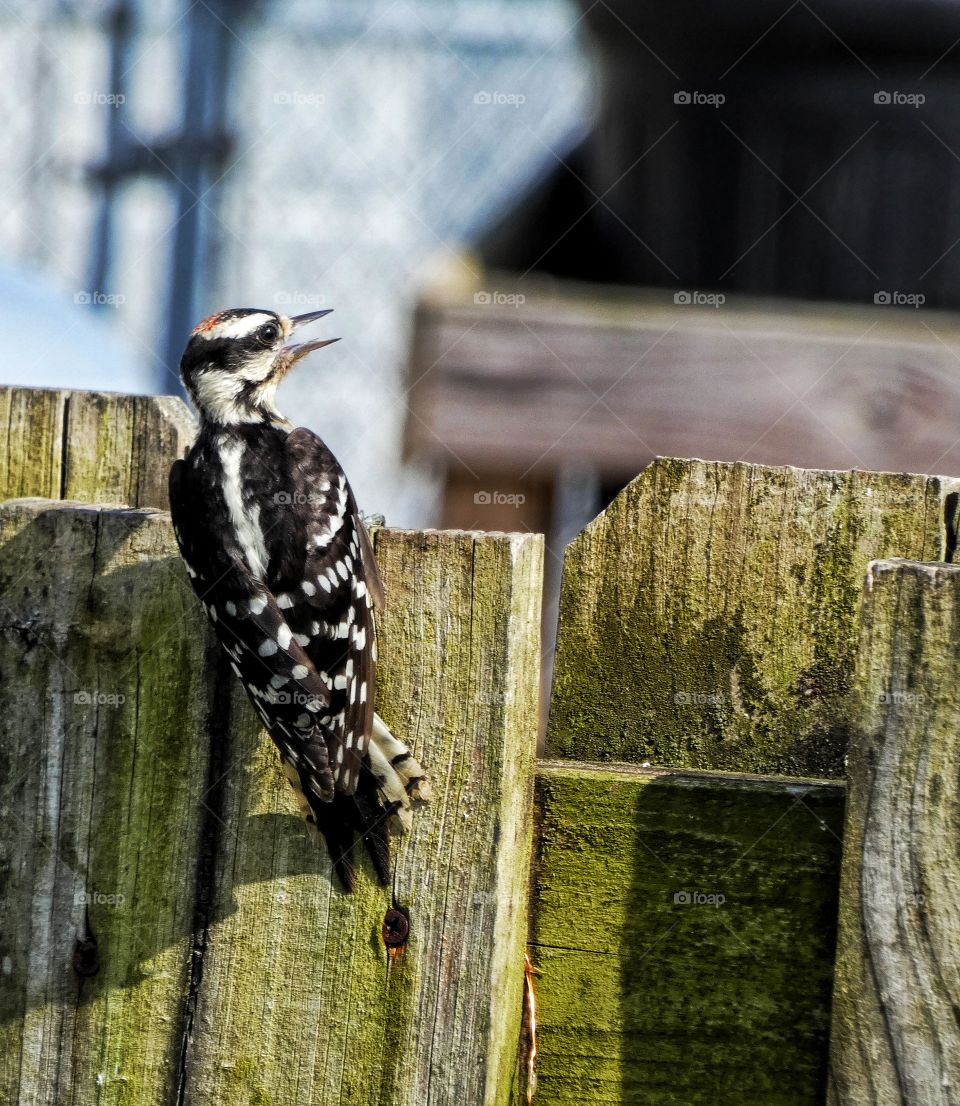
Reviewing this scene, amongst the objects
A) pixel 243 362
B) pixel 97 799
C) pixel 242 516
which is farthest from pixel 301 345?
pixel 97 799

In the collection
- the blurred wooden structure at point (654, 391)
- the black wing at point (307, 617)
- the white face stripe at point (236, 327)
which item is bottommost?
the black wing at point (307, 617)

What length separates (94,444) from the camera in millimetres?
2168

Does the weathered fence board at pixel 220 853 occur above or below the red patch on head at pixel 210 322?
below

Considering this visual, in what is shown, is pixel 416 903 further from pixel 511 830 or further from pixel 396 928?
pixel 511 830

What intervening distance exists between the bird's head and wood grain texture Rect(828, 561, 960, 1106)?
7.35 ft

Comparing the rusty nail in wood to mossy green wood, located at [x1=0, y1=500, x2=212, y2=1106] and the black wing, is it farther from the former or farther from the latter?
mossy green wood, located at [x1=0, y1=500, x2=212, y2=1106]

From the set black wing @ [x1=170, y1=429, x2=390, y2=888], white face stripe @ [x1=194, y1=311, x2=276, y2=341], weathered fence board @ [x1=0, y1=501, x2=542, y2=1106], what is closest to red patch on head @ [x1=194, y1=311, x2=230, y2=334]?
white face stripe @ [x1=194, y1=311, x2=276, y2=341]

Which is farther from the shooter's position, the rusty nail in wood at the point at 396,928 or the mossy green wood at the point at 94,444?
the mossy green wood at the point at 94,444

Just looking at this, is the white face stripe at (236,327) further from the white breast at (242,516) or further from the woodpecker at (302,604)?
the white breast at (242,516)

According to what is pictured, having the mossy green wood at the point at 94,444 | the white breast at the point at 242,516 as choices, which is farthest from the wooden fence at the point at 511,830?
the white breast at the point at 242,516

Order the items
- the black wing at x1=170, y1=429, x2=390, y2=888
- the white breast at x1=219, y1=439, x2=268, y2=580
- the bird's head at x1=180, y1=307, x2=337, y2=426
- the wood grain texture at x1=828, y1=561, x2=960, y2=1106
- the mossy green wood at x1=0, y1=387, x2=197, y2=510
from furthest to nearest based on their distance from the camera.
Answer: the bird's head at x1=180, y1=307, x2=337, y2=426, the white breast at x1=219, y1=439, x2=268, y2=580, the mossy green wood at x1=0, y1=387, x2=197, y2=510, the black wing at x1=170, y1=429, x2=390, y2=888, the wood grain texture at x1=828, y1=561, x2=960, y2=1106

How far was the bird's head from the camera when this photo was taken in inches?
134

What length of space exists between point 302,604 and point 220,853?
2.12ft

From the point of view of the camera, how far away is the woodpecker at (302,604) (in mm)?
1680
